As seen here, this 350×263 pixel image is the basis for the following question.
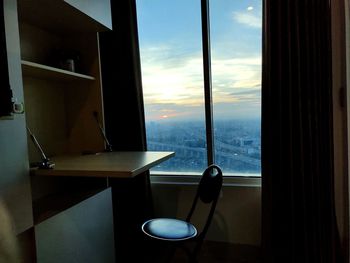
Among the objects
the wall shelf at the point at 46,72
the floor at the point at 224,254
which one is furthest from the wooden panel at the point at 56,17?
the floor at the point at 224,254

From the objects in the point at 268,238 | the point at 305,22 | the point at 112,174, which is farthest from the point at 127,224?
the point at 305,22

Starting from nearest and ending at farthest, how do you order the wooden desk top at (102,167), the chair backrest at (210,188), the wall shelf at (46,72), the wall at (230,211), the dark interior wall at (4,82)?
the dark interior wall at (4,82) < the wooden desk top at (102,167) < the wall shelf at (46,72) < the chair backrest at (210,188) < the wall at (230,211)

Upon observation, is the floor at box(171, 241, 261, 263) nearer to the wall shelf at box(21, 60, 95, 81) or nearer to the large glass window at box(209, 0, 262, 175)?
the large glass window at box(209, 0, 262, 175)

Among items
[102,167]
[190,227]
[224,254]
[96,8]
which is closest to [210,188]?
[190,227]

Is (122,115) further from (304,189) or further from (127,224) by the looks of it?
(304,189)

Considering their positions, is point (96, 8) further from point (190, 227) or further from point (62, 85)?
point (190, 227)

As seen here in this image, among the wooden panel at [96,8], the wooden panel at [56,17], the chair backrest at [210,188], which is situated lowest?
the chair backrest at [210,188]

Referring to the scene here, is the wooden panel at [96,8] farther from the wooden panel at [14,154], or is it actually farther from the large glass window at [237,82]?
the large glass window at [237,82]

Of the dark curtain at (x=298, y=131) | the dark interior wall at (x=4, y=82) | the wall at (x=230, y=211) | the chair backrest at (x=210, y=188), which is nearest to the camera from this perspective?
the dark interior wall at (x=4, y=82)

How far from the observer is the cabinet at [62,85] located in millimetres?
1628

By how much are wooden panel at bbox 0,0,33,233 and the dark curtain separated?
161cm

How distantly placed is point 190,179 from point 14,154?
1634 millimetres

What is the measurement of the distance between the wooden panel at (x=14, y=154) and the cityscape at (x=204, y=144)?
4.84 feet

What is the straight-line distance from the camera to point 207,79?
2434 mm
